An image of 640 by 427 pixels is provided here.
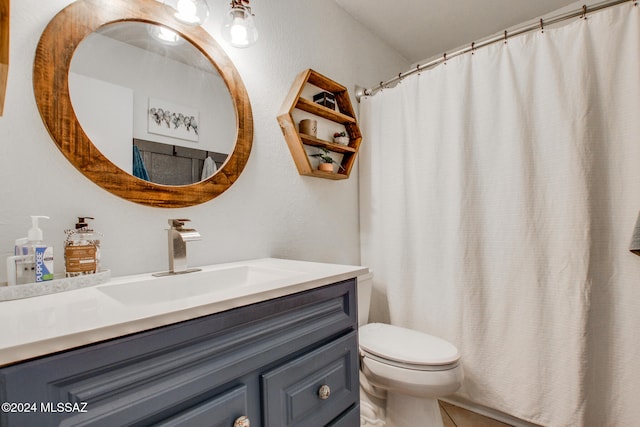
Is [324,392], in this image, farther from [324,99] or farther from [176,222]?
[324,99]

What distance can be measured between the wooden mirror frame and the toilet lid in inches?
38.1

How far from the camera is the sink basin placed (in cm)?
85

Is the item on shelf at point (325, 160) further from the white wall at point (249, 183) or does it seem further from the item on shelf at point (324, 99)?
the item on shelf at point (324, 99)

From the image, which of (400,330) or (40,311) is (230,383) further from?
(400,330)

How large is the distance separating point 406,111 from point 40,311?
181 cm

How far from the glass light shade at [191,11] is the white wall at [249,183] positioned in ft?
0.57

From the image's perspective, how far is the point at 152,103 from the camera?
1078mm

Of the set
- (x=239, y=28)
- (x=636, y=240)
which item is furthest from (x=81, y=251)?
(x=636, y=240)

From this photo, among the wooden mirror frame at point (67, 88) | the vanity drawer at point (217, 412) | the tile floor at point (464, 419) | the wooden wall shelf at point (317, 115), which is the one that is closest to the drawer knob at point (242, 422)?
the vanity drawer at point (217, 412)

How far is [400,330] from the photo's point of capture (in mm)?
1551

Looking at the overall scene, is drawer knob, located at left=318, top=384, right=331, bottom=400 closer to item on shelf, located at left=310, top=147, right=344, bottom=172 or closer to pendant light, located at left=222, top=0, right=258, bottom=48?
item on shelf, located at left=310, top=147, right=344, bottom=172

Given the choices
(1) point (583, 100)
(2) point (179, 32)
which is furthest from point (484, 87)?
(2) point (179, 32)

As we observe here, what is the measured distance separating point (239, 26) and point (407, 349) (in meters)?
1.52

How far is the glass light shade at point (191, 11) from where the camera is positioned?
41.0 inches
